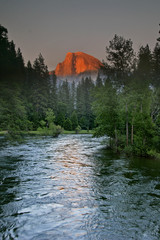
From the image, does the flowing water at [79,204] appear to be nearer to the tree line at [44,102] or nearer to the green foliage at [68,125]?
the tree line at [44,102]

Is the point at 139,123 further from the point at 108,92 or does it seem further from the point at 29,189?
the point at 29,189

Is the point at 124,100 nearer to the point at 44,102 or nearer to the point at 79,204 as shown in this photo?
the point at 79,204

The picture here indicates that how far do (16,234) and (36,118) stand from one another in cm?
5594

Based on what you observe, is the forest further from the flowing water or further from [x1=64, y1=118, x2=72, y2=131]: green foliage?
[x1=64, y1=118, x2=72, y2=131]: green foliage

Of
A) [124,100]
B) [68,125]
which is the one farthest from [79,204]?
[68,125]

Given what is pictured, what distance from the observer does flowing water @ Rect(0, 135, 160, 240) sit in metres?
6.88

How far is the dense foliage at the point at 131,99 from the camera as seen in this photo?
67.3 feet

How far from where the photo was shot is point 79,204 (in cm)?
909

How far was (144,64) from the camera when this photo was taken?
80.6 feet

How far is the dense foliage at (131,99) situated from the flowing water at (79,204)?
223 inches

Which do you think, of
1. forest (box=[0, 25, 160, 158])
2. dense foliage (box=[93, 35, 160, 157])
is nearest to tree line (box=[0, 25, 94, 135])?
forest (box=[0, 25, 160, 158])

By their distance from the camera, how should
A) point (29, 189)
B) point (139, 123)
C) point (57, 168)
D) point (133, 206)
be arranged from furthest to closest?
point (139, 123) → point (57, 168) → point (29, 189) → point (133, 206)

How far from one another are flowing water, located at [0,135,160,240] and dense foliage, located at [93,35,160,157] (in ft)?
18.5

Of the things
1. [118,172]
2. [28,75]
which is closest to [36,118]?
[28,75]
